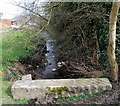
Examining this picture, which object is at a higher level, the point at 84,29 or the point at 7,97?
the point at 84,29

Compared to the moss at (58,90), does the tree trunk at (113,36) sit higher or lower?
higher

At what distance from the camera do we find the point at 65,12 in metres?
6.37

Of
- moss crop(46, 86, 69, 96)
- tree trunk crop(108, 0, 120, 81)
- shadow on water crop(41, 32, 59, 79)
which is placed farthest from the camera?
shadow on water crop(41, 32, 59, 79)

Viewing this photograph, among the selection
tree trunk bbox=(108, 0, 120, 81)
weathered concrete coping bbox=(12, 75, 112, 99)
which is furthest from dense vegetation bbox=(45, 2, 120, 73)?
weathered concrete coping bbox=(12, 75, 112, 99)

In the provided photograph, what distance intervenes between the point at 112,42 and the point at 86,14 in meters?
2.15

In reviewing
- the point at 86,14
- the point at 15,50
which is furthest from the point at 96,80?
the point at 15,50

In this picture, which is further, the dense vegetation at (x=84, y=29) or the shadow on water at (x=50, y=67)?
the shadow on water at (x=50, y=67)

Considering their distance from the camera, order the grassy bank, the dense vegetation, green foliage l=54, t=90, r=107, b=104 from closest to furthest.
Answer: green foliage l=54, t=90, r=107, b=104 < the grassy bank < the dense vegetation

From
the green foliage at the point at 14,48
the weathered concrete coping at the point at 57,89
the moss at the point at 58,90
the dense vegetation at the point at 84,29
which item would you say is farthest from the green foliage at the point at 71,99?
the green foliage at the point at 14,48

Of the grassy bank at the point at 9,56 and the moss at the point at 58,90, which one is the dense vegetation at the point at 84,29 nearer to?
the grassy bank at the point at 9,56

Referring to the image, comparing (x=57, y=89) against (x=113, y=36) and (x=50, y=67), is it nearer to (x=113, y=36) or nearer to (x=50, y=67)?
(x=113, y=36)

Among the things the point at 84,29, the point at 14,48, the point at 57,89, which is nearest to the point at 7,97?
the point at 57,89

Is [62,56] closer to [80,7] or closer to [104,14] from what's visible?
[80,7]

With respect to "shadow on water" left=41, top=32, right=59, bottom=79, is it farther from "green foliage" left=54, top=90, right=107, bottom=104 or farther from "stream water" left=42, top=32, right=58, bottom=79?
"green foliage" left=54, top=90, right=107, bottom=104
